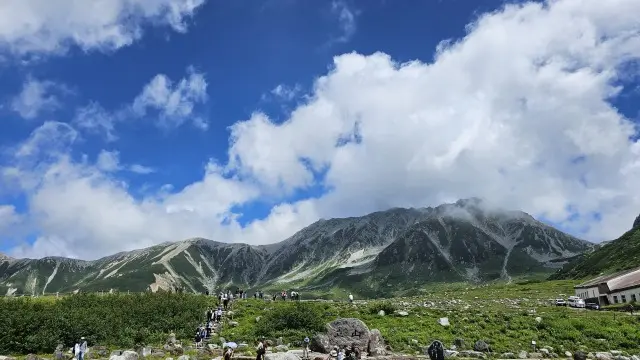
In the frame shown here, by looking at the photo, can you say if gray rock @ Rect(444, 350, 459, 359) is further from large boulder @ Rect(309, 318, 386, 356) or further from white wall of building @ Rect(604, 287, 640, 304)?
white wall of building @ Rect(604, 287, 640, 304)

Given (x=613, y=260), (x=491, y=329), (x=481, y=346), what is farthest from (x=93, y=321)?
(x=613, y=260)

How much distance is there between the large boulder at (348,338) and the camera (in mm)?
43688

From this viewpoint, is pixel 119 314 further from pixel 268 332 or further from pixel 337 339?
pixel 337 339

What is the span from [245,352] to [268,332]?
878cm

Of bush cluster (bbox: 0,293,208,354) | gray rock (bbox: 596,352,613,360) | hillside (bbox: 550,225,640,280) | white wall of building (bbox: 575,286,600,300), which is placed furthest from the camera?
hillside (bbox: 550,225,640,280)

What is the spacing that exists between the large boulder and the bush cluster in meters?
15.5

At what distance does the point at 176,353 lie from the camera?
137 feet

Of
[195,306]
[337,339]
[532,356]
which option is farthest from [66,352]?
[532,356]

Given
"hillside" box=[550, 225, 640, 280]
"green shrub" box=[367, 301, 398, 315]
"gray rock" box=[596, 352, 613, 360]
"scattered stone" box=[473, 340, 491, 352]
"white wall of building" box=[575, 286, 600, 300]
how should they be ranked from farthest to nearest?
1. "hillside" box=[550, 225, 640, 280]
2. "white wall of building" box=[575, 286, 600, 300]
3. "green shrub" box=[367, 301, 398, 315]
4. "scattered stone" box=[473, 340, 491, 352]
5. "gray rock" box=[596, 352, 613, 360]

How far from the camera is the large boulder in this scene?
43.7m

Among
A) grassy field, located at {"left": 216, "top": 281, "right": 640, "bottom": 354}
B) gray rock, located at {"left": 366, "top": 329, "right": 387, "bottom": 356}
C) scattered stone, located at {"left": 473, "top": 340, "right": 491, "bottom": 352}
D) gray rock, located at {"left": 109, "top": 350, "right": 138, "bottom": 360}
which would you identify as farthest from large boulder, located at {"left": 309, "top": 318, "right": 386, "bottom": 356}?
gray rock, located at {"left": 109, "top": 350, "right": 138, "bottom": 360}

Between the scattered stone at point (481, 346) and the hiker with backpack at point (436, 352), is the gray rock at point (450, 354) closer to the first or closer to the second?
the scattered stone at point (481, 346)

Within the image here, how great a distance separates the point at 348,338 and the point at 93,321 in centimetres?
2638

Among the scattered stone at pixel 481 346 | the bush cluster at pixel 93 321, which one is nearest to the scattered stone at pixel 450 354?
the scattered stone at pixel 481 346
